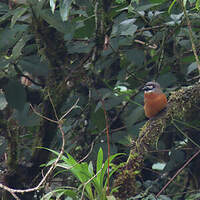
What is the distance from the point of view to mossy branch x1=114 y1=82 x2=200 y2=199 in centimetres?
266

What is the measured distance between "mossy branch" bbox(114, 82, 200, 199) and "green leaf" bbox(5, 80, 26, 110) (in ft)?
2.75

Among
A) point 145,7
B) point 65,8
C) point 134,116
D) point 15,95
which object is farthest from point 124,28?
point 15,95

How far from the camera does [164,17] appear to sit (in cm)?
353

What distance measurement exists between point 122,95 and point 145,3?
793 mm

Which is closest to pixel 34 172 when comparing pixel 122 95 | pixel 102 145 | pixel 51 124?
pixel 51 124

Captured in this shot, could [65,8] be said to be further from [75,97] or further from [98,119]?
[98,119]

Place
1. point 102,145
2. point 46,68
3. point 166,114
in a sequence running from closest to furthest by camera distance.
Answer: point 46,68, point 166,114, point 102,145

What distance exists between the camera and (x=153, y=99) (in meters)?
3.21

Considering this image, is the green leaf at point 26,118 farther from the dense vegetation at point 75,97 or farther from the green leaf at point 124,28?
the green leaf at point 124,28

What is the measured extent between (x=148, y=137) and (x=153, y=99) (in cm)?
48

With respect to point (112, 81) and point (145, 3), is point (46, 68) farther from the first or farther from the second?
point (112, 81)

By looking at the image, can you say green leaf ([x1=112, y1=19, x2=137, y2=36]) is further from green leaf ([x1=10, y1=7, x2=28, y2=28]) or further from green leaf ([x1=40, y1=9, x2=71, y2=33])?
green leaf ([x1=10, y1=7, x2=28, y2=28])

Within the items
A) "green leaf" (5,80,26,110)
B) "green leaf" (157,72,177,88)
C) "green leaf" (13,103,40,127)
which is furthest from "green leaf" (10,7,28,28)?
"green leaf" (157,72,177,88)

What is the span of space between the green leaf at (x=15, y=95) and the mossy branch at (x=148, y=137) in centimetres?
84
